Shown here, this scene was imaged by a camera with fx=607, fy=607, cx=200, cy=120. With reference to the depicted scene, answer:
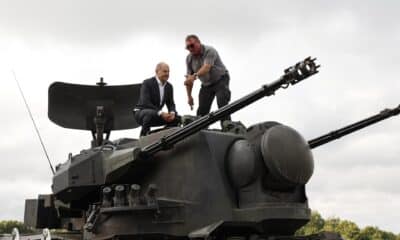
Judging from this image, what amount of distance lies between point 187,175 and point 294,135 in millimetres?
1718

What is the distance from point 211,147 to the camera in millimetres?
8742

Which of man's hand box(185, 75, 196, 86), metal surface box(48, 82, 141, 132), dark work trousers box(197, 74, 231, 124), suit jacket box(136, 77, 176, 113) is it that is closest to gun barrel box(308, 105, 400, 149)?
dark work trousers box(197, 74, 231, 124)

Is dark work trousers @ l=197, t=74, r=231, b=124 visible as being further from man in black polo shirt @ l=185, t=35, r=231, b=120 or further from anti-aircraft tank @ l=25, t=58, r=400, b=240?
anti-aircraft tank @ l=25, t=58, r=400, b=240

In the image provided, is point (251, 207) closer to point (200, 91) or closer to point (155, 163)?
point (155, 163)

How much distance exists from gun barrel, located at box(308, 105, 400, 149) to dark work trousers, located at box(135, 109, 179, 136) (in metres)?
2.49

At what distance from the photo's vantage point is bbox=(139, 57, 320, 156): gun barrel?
761cm

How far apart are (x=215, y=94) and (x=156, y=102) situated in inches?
44.9

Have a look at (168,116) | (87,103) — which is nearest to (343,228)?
(87,103)

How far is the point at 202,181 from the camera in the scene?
28.0 ft

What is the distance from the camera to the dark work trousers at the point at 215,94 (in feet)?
34.5

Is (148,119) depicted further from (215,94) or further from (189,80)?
(215,94)

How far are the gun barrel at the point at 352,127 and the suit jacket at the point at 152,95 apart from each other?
2.60m

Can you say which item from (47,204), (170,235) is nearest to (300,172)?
(170,235)

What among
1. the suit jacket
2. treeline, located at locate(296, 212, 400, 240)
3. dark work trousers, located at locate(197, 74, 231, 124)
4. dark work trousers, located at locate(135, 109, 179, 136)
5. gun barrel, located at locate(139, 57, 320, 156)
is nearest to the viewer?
gun barrel, located at locate(139, 57, 320, 156)
